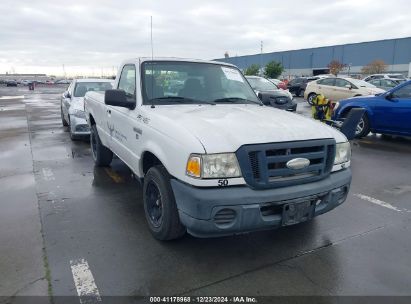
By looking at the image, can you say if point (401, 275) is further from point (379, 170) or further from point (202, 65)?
point (379, 170)

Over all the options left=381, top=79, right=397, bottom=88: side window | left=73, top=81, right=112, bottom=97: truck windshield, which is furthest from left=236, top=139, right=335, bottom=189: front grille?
left=381, top=79, right=397, bottom=88: side window

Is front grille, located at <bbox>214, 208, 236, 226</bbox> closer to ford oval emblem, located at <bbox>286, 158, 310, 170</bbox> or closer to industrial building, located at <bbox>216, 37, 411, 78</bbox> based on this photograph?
ford oval emblem, located at <bbox>286, 158, 310, 170</bbox>

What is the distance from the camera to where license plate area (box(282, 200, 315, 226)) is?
3.13 metres

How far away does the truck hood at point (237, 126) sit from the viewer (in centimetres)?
306

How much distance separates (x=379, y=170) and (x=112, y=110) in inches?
190

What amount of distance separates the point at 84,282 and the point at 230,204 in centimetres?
139

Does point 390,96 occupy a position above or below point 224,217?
above

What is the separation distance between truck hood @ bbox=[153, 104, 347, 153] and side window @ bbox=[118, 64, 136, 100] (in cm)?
Answer: 65

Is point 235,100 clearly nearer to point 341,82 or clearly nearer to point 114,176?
point 114,176

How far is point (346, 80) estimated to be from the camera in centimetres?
1684

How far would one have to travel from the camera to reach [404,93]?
28.0 feet

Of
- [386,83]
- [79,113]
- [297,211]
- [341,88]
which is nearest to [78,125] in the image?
[79,113]

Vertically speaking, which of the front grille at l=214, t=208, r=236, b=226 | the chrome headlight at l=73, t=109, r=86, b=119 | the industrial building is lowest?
the front grille at l=214, t=208, r=236, b=226

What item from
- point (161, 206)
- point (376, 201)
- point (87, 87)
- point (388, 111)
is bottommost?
point (376, 201)
